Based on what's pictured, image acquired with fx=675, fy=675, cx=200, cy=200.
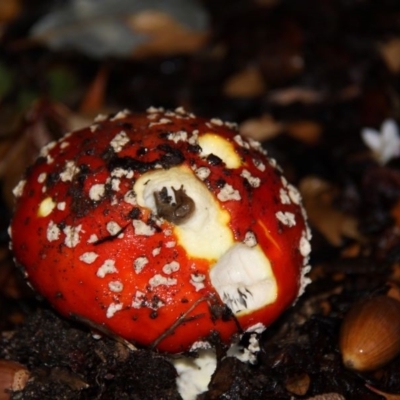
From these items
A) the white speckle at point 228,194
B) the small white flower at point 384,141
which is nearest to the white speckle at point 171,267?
the white speckle at point 228,194

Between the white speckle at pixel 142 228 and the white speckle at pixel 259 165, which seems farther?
the white speckle at pixel 259 165

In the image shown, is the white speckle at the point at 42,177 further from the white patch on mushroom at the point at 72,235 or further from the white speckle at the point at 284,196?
the white speckle at the point at 284,196

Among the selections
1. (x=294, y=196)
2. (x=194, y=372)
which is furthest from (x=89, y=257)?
(x=294, y=196)

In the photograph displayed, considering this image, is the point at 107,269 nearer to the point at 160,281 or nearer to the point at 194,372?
the point at 160,281

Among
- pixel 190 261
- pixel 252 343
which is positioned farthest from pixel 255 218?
pixel 252 343

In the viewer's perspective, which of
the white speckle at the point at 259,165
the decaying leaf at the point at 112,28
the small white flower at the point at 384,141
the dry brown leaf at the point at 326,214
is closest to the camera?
the white speckle at the point at 259,165

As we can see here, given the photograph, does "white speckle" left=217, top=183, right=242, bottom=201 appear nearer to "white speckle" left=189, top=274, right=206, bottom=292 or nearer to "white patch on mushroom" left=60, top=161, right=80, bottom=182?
"white speckle" left=189, top=274, right=206, bottom=292

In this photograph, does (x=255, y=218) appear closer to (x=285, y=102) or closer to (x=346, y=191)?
(x=346, y=191)
